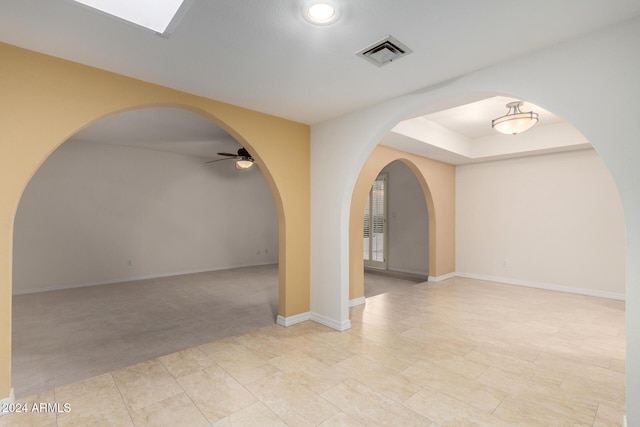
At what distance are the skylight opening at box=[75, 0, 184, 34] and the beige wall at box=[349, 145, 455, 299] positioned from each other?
3.30 meters

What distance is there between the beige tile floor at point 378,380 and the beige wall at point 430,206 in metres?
1.15

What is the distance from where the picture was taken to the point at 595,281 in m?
5.18

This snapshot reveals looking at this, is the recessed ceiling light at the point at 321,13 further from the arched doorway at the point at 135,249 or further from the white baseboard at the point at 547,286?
the white baseboard at the point at 547,286

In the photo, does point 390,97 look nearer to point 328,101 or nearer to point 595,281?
point 328,101

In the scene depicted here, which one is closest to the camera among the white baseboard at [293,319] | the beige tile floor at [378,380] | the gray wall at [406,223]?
the beige tile floor at [378,380]

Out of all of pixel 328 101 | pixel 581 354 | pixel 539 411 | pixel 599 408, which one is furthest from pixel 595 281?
pixel 328 101

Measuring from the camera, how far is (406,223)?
7.61 metres

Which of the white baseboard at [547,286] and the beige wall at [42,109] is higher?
the beige wall at [42,109]

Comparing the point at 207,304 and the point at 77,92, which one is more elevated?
the point at 77,92

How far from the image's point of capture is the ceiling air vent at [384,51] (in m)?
2.14

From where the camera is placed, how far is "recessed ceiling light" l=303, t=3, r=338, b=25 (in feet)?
5.80

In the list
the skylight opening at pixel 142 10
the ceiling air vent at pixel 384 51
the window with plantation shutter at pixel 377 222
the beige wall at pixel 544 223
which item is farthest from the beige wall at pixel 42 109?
the beige wall at pixel 544 223

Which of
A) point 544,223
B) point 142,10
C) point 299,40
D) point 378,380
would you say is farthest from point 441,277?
point 142,10

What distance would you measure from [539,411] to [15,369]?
4.25 m
